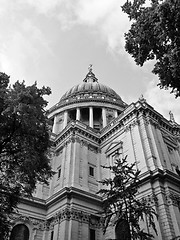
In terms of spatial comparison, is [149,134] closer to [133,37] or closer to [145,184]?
[145,184]

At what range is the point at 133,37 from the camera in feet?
40.9

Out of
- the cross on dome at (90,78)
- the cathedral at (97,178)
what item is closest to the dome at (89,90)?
the cross on dome at (90,78)

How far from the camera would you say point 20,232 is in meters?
21.2


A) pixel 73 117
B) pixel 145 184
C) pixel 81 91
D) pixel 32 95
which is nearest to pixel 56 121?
pixel 73 117

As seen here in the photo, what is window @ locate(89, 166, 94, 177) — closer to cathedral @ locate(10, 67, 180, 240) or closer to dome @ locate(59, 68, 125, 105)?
cathedral @ locate(10, 67, 180, 240)

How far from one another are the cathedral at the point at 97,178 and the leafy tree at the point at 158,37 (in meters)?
9.82

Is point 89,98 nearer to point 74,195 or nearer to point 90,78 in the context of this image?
point 90,78


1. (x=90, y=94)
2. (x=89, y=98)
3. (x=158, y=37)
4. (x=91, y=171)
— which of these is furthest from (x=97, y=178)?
(x=90, y=94)

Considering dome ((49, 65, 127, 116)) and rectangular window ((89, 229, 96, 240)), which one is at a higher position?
dome ((49, 65, 127, 116))

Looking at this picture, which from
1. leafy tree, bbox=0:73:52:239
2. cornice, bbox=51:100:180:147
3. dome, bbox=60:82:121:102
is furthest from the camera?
dome, bbox=60:82:121:102

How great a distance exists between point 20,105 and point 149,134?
15526 millimetres

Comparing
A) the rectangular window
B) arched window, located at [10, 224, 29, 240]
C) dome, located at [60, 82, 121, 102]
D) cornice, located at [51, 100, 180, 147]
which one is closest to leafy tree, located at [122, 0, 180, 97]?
cornice, located at [51, 100, 180, 147]

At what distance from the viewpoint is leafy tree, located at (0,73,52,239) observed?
12.4m

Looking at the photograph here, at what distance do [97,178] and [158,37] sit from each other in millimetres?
18798
